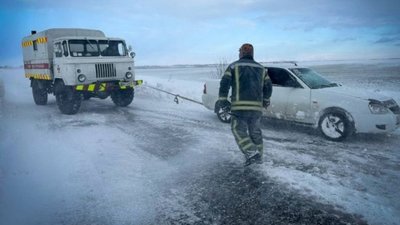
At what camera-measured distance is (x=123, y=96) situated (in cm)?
1180

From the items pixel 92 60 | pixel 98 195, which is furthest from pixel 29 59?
pixel 98 195

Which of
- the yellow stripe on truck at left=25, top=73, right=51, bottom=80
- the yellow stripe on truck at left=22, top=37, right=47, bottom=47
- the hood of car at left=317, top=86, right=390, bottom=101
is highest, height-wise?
the yellow stripe on truck at left=22, top=37, right=47, bottom=47

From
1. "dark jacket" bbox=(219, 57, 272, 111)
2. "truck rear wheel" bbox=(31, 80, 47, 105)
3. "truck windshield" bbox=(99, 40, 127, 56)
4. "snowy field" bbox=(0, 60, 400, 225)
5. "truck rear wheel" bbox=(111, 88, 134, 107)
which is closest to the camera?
"snowy field" bbox=(0, 60, 400, 225)

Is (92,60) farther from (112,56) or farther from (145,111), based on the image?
(145,111)

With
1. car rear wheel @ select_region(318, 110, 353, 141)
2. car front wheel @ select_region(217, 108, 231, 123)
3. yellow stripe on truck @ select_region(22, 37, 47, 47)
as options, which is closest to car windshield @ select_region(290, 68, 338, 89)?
car rear wheel @ select_region(318, 110, 353, 141)

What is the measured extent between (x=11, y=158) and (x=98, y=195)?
101 inches

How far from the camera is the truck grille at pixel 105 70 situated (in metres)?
10.4

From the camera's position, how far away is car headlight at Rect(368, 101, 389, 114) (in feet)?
21.4

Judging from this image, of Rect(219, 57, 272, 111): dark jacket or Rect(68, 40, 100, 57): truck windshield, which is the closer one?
Rect(219, 57, 272, 111): dark jacket

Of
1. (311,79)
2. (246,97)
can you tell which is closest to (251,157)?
(246,97)

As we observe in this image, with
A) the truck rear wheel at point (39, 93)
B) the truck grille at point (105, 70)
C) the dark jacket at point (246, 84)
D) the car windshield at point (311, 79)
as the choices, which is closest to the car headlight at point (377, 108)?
the car windshield at point (311, 79)

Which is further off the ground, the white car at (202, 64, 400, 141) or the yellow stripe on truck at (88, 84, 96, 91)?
the yellow stripe on truck at (88, 84, 96, 91)

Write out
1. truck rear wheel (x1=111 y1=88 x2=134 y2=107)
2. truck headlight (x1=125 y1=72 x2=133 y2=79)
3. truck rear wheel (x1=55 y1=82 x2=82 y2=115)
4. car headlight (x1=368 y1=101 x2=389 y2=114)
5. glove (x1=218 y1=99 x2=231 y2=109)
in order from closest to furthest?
glove (x1=218 y1=99 x2=231 y2=109)
car headlight (x1=368 y1=101 x2=389 y2=114)
truck rear wheel (x1=55 y1=82 x2=82 y2=115)
truck headlight (x1=125 y1=72 x2=133 y2=79)
truck rear wheel (x1=111 y1=88 x2=134 y2=107)

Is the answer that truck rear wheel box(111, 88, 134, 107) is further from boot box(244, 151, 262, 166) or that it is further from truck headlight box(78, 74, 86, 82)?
boot box(244, 151, 262, 166)
